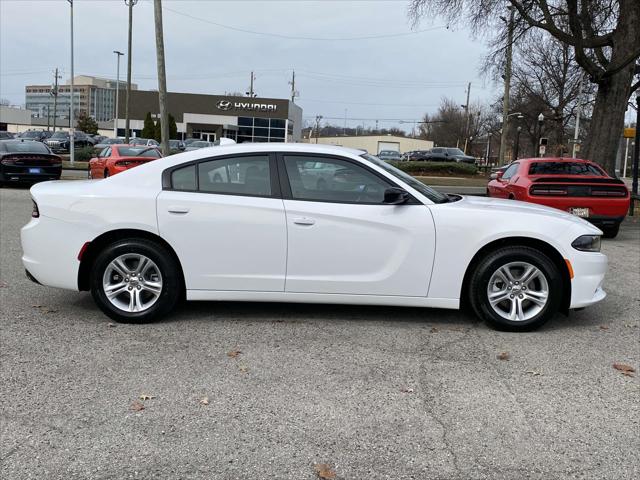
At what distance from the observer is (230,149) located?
5195mm

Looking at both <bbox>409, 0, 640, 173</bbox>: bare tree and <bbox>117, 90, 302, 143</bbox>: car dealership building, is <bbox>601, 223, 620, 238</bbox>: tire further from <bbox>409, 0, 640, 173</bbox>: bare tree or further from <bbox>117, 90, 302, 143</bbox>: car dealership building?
<bbox>117, 90, 302, 143</bbox>: car dealership building

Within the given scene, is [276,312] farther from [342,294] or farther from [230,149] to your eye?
[230,149]

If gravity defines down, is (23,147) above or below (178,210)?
above

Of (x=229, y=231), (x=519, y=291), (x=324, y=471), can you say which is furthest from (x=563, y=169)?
(x=324, y=471)

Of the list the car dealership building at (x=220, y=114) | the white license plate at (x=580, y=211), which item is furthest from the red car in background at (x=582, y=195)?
the car dealership building at (x=220, y=114)

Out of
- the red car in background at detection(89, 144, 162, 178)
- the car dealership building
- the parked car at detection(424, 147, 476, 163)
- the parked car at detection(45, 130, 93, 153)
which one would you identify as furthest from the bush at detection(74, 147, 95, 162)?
the car dealership building

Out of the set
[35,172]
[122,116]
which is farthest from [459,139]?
[35,172]

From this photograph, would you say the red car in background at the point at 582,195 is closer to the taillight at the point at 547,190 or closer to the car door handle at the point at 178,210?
the taillight at the point at 547,190

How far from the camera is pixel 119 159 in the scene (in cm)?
1681

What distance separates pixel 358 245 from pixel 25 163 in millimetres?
15843

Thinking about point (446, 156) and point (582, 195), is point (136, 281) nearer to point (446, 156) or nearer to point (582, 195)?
point (582, 195)

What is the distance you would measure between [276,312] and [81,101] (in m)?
125

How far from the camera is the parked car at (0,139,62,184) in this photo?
57.5ft

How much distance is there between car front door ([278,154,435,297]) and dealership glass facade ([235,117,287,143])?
62664 millimetres
